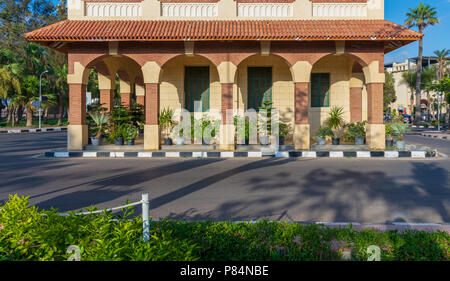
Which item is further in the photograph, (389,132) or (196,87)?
(196,87)

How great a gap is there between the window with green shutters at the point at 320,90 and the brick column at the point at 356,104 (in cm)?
109

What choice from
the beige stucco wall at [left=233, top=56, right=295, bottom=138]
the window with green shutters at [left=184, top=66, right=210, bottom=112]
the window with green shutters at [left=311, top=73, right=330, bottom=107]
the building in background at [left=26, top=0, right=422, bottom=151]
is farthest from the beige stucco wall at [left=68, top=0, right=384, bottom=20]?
the window with green shutters at [left=311, top=73, right=330, bottom=107]

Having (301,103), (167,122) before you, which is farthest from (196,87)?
(301,103)

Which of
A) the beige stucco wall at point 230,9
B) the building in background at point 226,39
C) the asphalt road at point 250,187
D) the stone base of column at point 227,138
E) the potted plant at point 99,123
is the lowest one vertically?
the asphalt road at point 250,187

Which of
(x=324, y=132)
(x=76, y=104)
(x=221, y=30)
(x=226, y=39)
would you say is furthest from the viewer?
(x=324, y=132)

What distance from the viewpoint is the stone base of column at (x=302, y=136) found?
1482cm

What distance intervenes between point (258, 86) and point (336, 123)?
3.80 m

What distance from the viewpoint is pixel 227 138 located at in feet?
48.8

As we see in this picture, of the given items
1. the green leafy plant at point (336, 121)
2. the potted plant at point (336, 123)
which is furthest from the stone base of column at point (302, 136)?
the green leafy plant at point (336, 121)

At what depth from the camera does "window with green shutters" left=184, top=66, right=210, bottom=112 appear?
1727 cm

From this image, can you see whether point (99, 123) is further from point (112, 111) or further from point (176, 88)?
point (176, 88)

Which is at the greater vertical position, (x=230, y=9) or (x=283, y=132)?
(x=230, y=9)

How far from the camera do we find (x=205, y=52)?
48.8 ft

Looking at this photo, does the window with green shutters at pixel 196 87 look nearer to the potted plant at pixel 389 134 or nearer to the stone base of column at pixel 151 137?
the stone base of column at pixel 151 137
